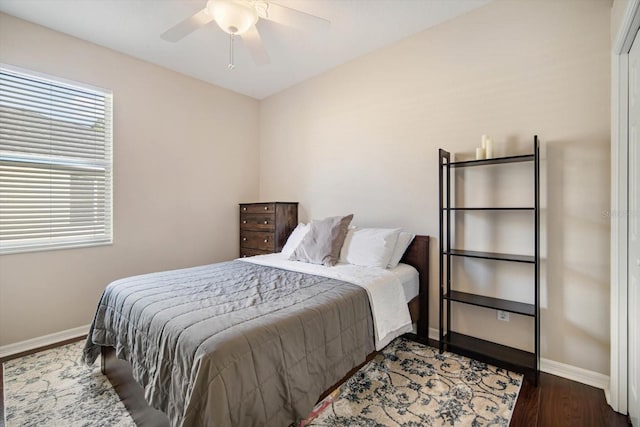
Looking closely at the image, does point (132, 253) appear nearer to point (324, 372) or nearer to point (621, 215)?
point (324, 372)

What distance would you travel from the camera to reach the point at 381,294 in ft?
6.56

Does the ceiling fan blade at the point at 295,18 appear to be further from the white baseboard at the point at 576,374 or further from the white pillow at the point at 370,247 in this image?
the white baseboard at the point at 576,374

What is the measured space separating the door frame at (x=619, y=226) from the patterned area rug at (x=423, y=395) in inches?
19.6

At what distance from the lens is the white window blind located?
2.41 m

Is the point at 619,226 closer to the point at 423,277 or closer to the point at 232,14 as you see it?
the point at 423,277

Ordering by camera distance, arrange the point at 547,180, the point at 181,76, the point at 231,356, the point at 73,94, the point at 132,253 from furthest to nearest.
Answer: the point at 181,76, the point at 132,253, the point at 73,94, the point at 547,180, the point at 231,356

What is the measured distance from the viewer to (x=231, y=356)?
44.2 inches

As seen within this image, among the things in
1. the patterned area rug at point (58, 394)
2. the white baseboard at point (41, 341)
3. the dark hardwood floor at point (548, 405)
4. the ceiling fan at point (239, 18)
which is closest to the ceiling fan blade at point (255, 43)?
the ceiling fan at point (239, 18)

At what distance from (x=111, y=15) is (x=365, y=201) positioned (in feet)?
8.84

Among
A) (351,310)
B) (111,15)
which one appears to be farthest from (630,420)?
(111,15)

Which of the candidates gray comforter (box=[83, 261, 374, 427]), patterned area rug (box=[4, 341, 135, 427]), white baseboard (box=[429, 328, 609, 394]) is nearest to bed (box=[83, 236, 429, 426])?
gray comforter (box=[83, 261, 374, 427])

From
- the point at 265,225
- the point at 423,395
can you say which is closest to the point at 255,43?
the point at 265,225

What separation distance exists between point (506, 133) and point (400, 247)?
3.93 ft

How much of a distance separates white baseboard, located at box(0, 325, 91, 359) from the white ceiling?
268 centimetres
